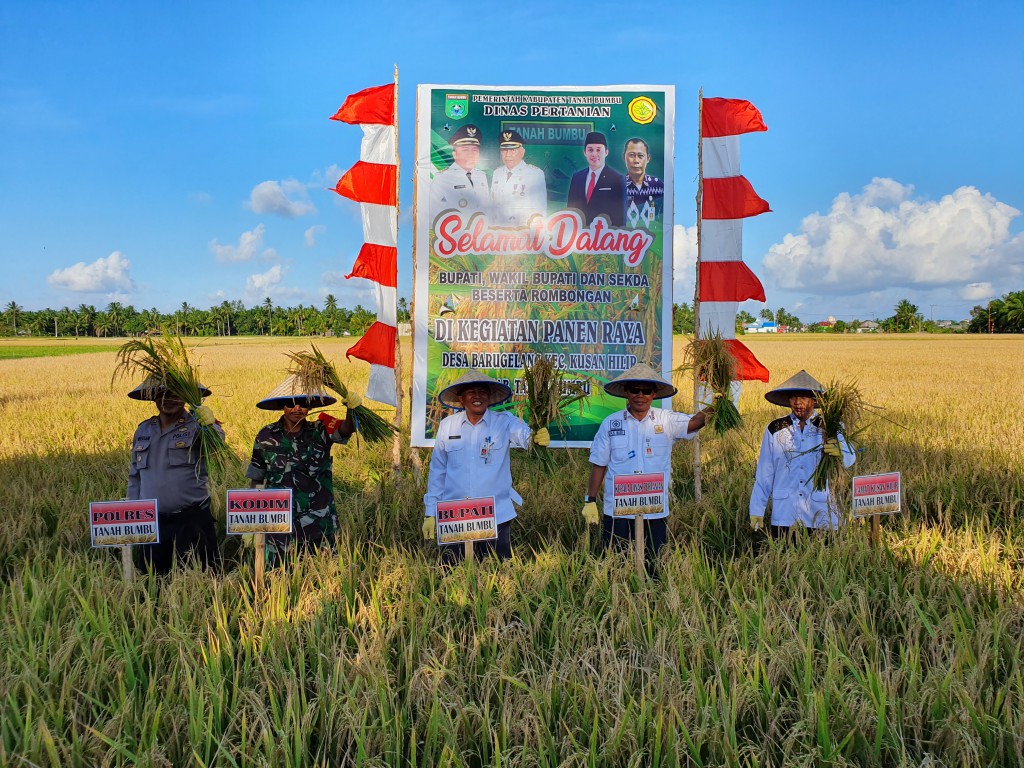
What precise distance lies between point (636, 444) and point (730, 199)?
351cm

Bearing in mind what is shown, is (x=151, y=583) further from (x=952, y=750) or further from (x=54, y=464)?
(x=54, y=464)

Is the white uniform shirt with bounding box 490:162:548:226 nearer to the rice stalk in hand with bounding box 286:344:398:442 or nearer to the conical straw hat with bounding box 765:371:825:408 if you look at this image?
the rice stalk in hand with bounding box 286:344:398:442

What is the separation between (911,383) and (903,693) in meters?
17.3

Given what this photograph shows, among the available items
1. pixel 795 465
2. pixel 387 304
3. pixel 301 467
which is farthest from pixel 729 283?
pixel 301 467

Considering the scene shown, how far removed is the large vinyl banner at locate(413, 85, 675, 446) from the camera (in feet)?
21.6

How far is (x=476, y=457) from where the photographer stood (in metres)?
4.41

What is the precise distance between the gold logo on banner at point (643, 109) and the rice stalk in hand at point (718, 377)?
9.13ft

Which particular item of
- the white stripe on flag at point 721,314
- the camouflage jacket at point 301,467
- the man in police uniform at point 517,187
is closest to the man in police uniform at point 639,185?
the man in police uniform at point 517,187

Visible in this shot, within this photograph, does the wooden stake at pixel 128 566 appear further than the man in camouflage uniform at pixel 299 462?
No

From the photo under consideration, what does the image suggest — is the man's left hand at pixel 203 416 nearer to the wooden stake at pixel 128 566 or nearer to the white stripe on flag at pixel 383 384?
the wooden stake at pixel 128 566

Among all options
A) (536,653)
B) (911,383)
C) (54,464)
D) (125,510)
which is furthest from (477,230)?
(911,383)

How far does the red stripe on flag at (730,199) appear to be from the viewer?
6680 millimetres

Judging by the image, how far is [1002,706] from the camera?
104 inches

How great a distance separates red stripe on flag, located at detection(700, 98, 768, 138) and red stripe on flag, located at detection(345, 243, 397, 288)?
358 centimetres
